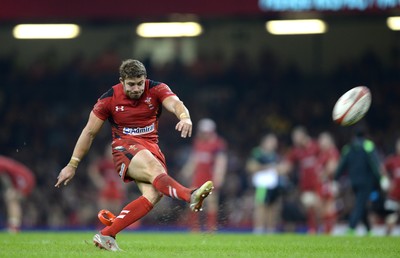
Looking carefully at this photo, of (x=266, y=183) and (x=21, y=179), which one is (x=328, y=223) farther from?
(x=21, y=179)

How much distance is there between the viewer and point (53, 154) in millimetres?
26844

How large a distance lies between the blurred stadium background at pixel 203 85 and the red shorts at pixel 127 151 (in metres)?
14.5

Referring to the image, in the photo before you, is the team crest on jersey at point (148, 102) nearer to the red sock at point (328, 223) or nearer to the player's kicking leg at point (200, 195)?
the player's kicking leg at point (200, 195)

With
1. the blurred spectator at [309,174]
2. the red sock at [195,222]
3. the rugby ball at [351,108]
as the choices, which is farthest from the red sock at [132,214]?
the blurred spectator at [309,174]

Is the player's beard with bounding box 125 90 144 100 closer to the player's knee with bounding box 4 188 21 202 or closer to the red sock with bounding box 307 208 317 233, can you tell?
the player's knee with bounding box 4 188 21 202

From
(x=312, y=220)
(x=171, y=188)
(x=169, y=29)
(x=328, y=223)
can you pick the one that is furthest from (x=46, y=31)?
(x=171, y=188)

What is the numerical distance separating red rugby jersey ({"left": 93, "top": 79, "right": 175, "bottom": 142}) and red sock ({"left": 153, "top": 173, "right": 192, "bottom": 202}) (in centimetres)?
77

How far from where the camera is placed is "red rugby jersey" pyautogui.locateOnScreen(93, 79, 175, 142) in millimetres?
10242

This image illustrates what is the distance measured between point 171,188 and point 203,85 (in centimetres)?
1903

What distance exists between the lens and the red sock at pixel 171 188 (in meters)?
9.45

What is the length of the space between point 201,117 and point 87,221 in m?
4.78

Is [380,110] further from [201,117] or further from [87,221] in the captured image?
[87,221]

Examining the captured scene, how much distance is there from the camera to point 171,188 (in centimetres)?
959

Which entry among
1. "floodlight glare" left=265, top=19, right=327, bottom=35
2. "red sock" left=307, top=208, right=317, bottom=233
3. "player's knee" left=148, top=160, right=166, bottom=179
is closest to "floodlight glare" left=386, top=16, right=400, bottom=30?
"floodlight glare" left=265, top=19, right=327, bottom=35
